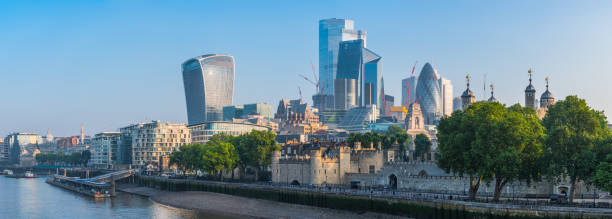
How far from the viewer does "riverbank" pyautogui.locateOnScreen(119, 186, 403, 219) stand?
86.6 metres

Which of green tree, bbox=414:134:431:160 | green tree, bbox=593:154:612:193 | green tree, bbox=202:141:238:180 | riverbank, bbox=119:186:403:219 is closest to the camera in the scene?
green tree, bbox=593:154:612:193

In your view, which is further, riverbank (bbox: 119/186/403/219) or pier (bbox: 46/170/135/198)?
pier (bbox: 46/170/135/198)

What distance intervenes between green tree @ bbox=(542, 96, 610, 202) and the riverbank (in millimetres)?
20660

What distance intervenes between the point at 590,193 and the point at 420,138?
300 ft

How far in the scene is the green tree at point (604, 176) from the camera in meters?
59.8

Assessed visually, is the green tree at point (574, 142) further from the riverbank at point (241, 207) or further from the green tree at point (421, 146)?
the green tree at point (421, 146)

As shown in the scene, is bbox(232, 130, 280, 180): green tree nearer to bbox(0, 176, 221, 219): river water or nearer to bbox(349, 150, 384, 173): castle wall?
bbox(0, 176, 221, 219): river water

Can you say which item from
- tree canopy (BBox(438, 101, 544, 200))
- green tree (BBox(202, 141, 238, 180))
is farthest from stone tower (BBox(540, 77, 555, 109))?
green tree (BBox(202, 141, 238, 180))

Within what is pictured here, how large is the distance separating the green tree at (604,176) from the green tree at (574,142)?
280 cm

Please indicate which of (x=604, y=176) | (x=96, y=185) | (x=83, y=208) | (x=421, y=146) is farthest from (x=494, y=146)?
(x=96, y=185)

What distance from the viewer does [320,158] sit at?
4267 inches

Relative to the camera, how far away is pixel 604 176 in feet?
199

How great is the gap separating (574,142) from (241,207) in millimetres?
54527

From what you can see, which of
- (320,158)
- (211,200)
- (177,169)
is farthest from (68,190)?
(320,158)
